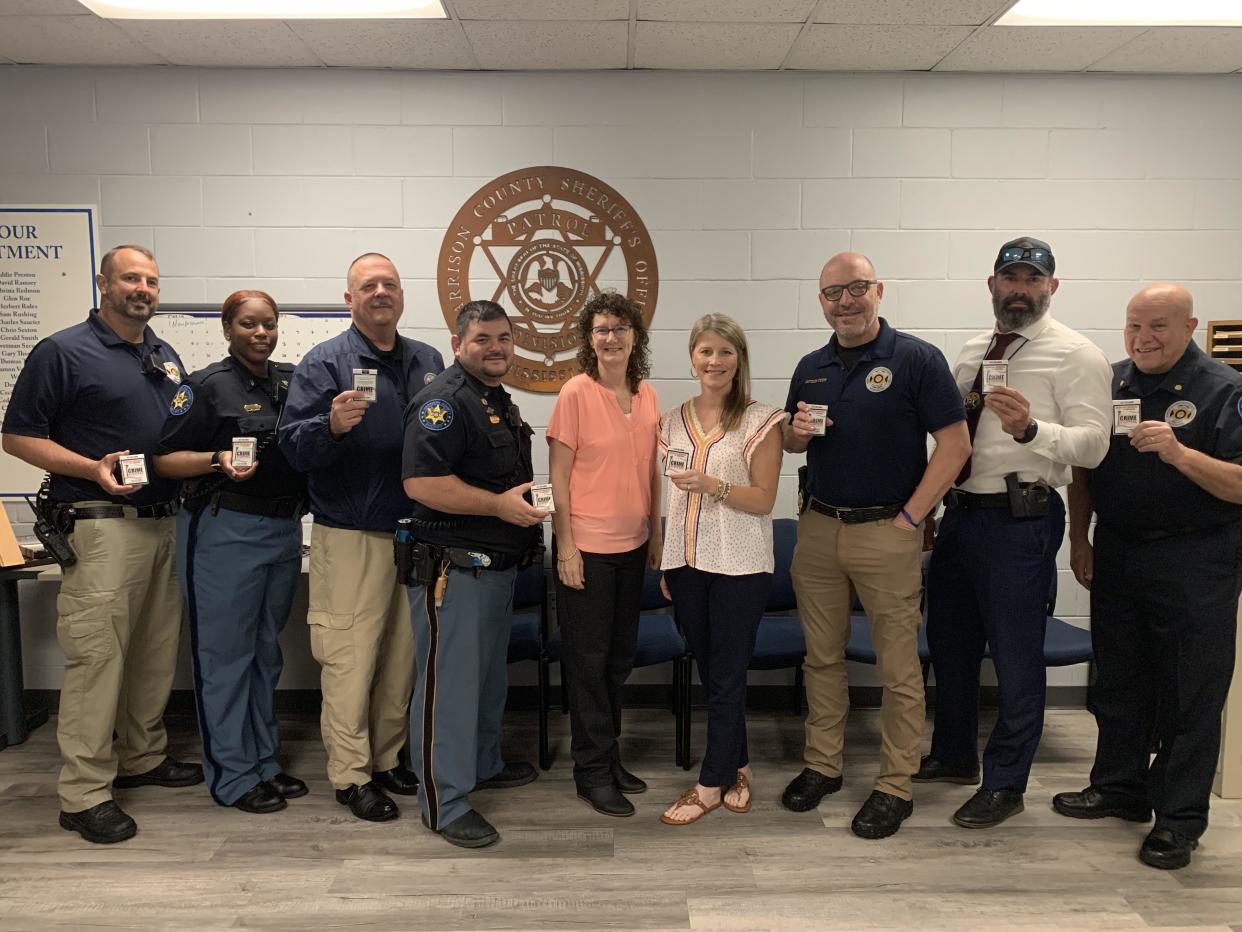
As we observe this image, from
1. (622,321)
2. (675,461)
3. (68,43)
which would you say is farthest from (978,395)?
(68,43)

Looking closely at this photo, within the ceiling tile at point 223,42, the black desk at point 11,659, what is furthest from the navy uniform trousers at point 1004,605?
the black desk at point 11,659

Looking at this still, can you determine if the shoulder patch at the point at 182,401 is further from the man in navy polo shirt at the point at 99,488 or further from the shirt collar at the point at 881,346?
the shirt collar at the point at 881,346

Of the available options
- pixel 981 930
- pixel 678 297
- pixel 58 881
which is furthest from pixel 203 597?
pixel 981 930

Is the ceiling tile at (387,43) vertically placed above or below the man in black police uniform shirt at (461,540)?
above

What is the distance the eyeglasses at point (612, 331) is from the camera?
8.79 feet

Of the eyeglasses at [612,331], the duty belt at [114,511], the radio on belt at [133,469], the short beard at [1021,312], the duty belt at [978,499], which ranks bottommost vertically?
the duty belt at [114,511]

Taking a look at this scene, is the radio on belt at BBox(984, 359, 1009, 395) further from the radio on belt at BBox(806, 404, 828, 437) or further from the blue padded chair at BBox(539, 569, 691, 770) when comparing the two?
the blue padded chair at BBox(539, 569, 691, 770)

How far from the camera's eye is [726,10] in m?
3.12

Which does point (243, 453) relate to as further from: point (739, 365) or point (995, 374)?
point (995, 374)

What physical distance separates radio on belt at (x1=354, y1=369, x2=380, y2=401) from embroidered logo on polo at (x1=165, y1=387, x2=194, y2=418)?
0.67 meters

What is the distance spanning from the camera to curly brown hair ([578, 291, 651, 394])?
2.70 m

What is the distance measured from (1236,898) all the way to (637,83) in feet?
11.8

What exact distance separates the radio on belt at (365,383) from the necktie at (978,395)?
189cm

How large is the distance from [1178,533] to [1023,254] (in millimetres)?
980
